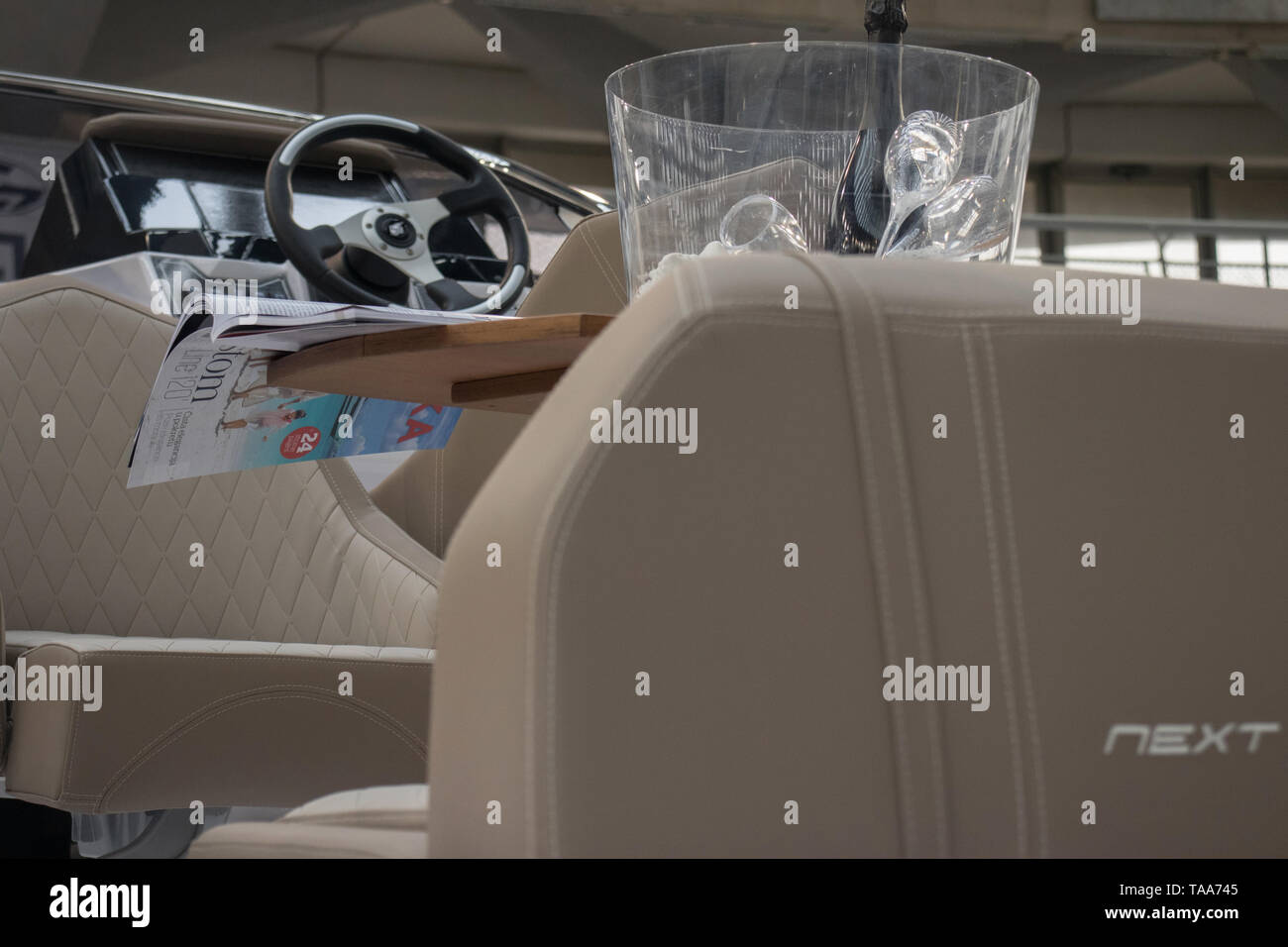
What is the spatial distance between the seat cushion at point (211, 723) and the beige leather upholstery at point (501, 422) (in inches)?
18.0

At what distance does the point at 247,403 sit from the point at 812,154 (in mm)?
448

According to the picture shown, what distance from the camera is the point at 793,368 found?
463 mm

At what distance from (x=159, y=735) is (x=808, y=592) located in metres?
0.86

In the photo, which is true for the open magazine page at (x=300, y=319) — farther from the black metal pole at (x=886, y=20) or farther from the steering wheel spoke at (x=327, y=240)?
the steering wheel spoke at (x=327, y=240)

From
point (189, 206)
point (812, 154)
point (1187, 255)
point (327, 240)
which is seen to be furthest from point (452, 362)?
point (1187, 255)

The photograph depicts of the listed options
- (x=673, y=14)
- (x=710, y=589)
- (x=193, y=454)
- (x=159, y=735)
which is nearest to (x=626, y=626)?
(x=710, y=589)

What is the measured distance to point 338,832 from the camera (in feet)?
1.80

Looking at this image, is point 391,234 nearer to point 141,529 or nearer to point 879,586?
point 141,529

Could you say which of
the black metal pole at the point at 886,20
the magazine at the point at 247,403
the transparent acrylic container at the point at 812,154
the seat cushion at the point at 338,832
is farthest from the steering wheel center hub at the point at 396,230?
the seat cushion at the point at 338,832

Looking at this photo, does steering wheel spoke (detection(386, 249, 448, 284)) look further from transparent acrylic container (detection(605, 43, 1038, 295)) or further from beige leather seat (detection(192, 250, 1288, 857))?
beige leather seat (detection(192, 250, 1288, 857))

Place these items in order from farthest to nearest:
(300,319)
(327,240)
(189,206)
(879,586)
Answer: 1. (189,206)
2. (327,240)
3. (300,319)
4. (879,586)

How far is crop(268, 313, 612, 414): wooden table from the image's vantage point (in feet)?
2.51

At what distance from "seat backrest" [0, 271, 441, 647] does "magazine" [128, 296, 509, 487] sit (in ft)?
1.65

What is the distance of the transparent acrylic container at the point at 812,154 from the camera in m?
0.93
